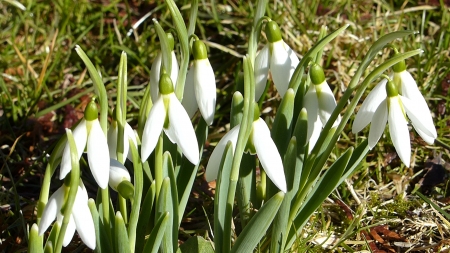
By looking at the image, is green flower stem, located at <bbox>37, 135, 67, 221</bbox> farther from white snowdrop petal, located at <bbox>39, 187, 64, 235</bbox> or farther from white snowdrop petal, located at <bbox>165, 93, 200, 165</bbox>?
white snowdrop petal, located at <bbox>165, 93, 200, 165</bbox>

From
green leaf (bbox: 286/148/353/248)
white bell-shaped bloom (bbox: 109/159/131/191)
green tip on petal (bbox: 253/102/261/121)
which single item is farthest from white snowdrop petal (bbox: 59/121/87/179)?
green leaf (bbox: 286/148/353/248)

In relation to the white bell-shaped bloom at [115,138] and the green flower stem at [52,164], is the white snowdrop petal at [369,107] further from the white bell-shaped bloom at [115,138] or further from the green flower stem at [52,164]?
the green flower stem at [52,164]

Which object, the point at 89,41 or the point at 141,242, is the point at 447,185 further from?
Result: the point at 89,41

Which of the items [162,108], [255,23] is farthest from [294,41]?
[162,108]

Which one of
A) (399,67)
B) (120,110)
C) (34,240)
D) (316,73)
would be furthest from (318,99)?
(34,240)

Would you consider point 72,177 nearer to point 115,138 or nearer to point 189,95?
point 115,138

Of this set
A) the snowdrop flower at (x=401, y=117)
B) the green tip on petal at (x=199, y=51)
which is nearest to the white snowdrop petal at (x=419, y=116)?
the snowdrop flower at (x=401, y=117)
